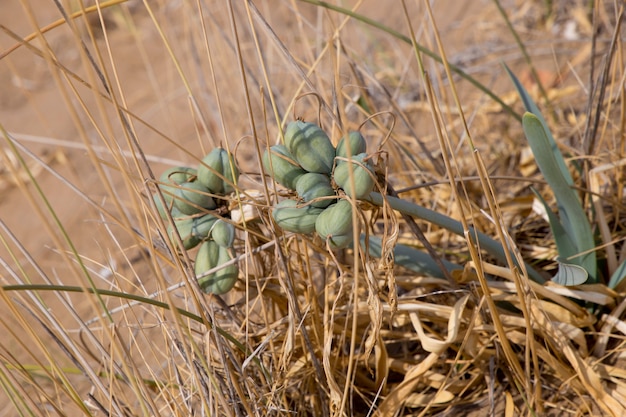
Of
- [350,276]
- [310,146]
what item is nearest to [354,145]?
[310,146]

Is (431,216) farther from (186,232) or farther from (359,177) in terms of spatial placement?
(186,232)

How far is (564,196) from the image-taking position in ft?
2.75

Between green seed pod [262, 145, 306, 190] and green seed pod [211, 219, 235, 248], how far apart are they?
0.31 ft

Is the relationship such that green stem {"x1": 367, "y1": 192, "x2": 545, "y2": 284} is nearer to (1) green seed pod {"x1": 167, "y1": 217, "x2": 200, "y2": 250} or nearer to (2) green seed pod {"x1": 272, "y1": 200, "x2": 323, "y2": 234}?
(2) green seed pod {"x1": 272, "y1": 200, "x2": 323, "y2": 234}

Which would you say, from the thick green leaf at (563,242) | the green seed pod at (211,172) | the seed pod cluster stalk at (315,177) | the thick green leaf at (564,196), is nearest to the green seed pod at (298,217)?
the seed pod cluster stalk at (315,177)

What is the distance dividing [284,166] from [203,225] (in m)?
0.13

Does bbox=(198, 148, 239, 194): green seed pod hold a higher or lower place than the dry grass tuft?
higher

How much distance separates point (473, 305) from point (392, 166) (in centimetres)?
58

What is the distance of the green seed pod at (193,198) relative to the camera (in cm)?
74

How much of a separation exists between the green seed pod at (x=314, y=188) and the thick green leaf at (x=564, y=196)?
0.88ft

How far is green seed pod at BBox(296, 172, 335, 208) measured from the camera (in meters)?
0.65

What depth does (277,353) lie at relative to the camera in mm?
888

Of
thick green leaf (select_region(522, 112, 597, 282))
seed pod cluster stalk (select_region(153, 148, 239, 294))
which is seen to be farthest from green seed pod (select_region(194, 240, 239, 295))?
thick green leaf (select_region(522, 112, 597, 282))

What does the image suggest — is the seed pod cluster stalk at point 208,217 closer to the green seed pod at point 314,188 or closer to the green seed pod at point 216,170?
the green seed pod at point 216,170
